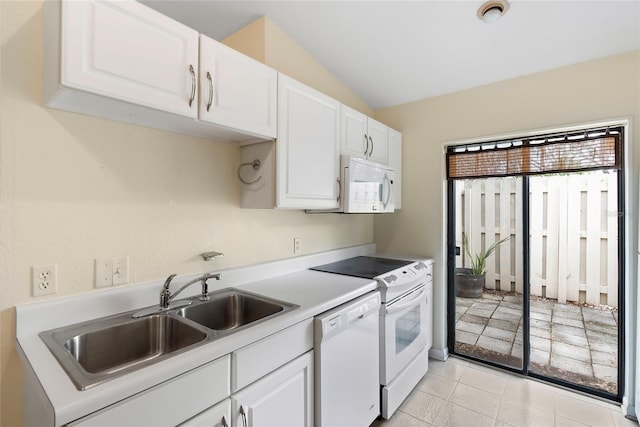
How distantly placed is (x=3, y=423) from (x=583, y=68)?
12.0 feet

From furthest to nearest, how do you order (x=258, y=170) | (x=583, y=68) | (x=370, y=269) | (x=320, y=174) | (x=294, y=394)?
(x=370, y=269) < (x=583, y=68) < (x=320, y=174) < (x=258, y=170) < (x=294, y=394)

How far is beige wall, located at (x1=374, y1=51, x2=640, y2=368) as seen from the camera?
2.03m

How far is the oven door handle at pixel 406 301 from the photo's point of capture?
6.57 ft

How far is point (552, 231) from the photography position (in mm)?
2443

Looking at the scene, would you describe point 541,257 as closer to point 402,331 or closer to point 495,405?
point 495,405

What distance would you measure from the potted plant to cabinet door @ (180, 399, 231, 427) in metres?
2.43

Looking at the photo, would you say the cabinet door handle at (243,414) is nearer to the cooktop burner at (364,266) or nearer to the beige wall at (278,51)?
the cooktop burner at (364,266)

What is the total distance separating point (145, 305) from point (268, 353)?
654 mm

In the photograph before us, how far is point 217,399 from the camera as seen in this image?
108 centimetres

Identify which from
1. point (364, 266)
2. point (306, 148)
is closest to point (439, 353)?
point (364, 266)

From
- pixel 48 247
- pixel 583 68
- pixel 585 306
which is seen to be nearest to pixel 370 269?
pixel 585 306

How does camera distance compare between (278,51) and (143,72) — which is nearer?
(143,72)

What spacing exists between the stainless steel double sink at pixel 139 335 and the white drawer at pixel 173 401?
8 centimetres

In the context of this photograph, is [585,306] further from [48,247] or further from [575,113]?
[48,247]
